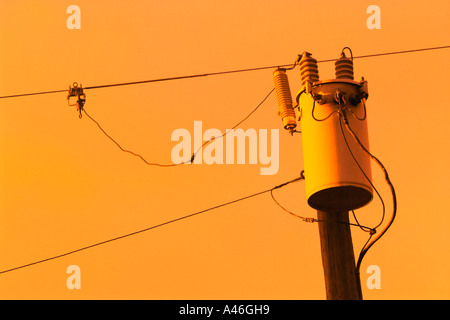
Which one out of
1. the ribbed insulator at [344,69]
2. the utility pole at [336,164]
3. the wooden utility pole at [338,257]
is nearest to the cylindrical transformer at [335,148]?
the utility pole at [336,164]

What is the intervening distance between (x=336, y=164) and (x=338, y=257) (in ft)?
2.64

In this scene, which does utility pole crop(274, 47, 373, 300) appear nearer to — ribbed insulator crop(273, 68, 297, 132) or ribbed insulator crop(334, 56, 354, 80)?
ribbed insulator crop(334, 56, 354, 80)

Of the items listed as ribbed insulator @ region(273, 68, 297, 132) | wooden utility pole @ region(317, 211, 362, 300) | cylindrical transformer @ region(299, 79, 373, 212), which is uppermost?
Result: ribbed insulator @ region(273, 68, 297, 132)

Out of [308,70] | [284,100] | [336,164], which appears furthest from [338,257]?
[308,70]

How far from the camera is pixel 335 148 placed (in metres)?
8.66

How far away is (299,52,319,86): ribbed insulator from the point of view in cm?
922

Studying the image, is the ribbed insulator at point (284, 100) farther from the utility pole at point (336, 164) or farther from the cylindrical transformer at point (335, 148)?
the cylindrical transformer at point (335, 148)

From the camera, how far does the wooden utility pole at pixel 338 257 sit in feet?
28.5

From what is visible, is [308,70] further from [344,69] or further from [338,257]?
[338,257]

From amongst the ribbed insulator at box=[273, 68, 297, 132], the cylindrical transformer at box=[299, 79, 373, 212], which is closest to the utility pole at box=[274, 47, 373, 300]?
the cylindrical transformer at box=[299, 79, 373, 212]

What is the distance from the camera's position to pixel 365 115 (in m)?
8.91

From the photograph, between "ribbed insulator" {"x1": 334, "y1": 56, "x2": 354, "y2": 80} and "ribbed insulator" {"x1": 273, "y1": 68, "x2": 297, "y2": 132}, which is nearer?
"ribbed insulator" {"x1": 334, "y1": 56, "x2": 354, "y2": 80}
